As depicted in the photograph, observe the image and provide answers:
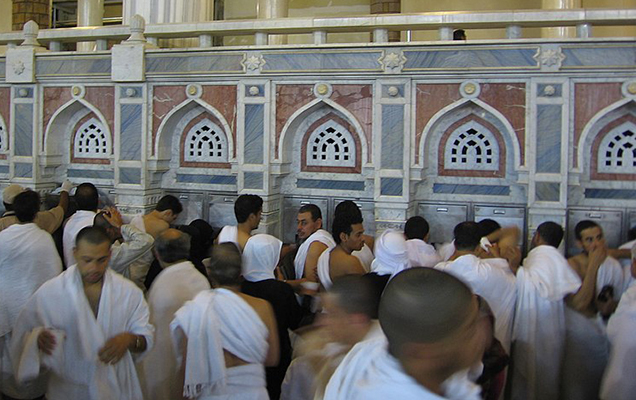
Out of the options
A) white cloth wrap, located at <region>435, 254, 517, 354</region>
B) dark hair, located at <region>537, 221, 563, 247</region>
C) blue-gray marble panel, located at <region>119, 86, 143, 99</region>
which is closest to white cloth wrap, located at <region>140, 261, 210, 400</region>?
white cloth wrap, located at <region>435, 254, 517, 354</region>

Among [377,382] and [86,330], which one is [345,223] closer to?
[86,330]

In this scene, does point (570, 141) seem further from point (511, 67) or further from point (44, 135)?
point (44, 135)

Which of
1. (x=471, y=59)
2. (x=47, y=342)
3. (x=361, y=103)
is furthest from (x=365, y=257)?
(x=47, y=342)

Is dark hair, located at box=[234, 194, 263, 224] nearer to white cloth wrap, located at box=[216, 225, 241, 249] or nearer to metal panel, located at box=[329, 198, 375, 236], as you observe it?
Result: white cloth wrap, located at box=[216, 225, 241, 249]

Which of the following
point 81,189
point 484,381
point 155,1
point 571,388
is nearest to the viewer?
point 484,381

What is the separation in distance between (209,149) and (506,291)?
5189mm

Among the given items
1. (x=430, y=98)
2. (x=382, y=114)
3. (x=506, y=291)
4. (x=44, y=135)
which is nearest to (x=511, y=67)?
(x=430, y=98)

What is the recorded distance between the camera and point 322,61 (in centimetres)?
797

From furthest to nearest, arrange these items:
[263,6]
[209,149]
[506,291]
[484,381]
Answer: [263,6] < [209,149] < [506,291] < [484,381]

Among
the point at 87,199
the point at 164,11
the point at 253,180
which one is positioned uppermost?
the point at 164,11

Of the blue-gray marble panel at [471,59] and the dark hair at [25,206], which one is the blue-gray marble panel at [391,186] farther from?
the dark hair at [25,206]

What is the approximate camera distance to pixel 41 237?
195 inches

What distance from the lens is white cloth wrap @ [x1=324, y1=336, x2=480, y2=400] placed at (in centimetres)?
206

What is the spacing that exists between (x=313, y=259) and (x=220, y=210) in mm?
3368
